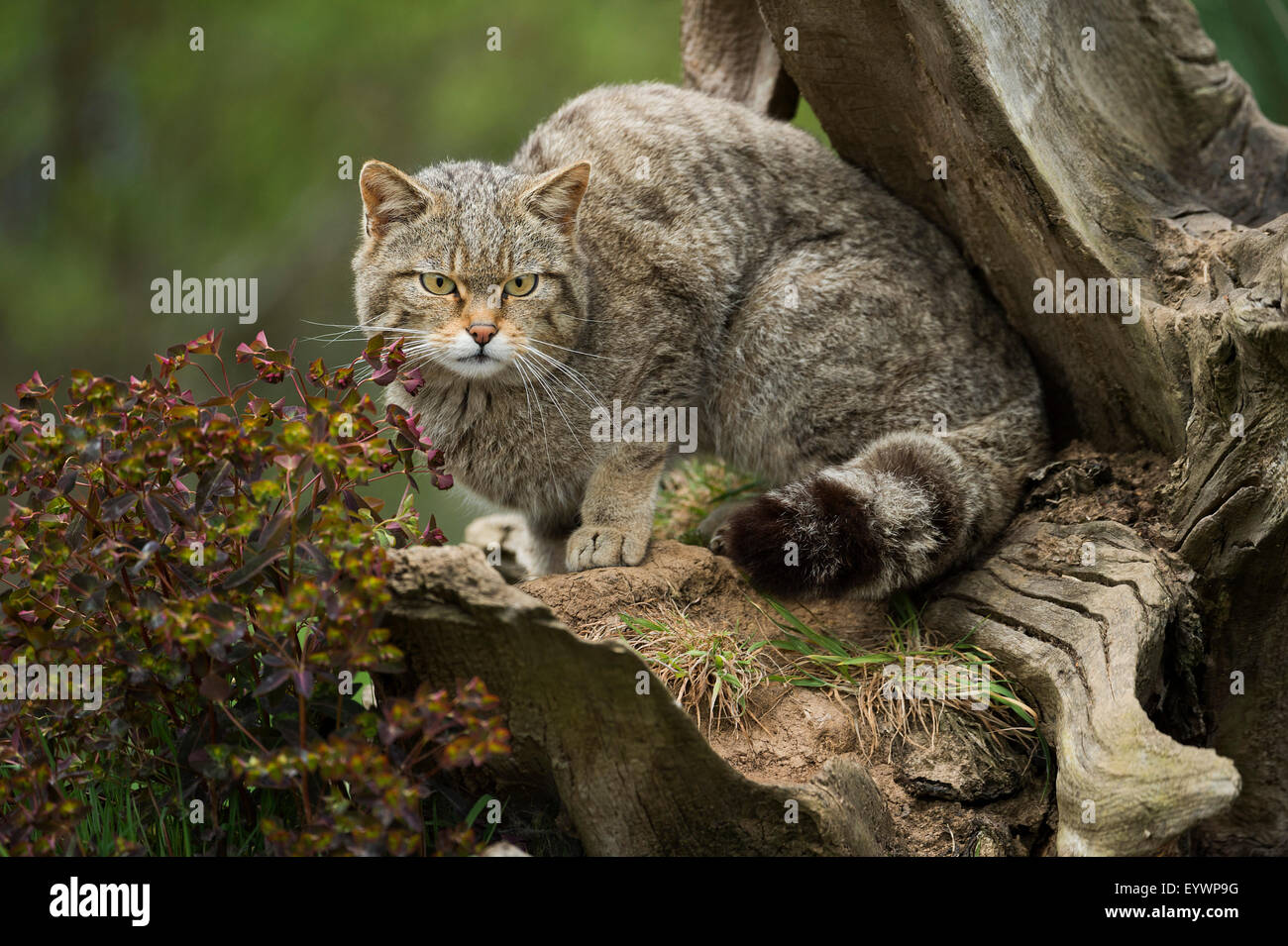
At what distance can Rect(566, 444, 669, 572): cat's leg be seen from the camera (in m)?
3.60

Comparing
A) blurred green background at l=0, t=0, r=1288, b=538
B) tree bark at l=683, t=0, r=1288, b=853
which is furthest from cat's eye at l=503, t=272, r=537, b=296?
blurred green background at l=0, t=0, r=1288, b=538

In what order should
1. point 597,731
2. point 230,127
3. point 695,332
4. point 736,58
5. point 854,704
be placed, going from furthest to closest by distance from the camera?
1. point 230,127
2. point 736,58
3. point 695,332
4. point 854,704
5. point 597,731

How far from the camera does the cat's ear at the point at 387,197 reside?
3416 mm

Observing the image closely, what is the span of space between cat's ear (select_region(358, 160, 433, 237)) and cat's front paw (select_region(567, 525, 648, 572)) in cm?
118

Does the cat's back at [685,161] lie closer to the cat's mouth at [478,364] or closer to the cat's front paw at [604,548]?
the cat's mouth at [478,364]

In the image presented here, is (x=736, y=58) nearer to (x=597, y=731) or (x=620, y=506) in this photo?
(x=620, y=506)

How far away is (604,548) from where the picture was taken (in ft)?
11.8

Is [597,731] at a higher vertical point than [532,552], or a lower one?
lower

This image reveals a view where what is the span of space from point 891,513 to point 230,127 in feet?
20.4

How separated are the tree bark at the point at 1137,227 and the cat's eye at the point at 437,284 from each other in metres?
1.31

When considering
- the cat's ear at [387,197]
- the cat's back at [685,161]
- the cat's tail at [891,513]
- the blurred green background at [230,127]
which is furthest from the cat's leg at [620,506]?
the blurred green background at [230,127]

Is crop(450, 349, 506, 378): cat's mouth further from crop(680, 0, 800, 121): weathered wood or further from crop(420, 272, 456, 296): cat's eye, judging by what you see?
crop(680, 0, 800, 121): weathered wood

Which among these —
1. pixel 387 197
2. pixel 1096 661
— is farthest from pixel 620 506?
pixel 1096 661
